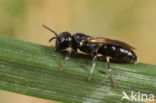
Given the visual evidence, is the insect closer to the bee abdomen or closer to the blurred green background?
the bee abdomen

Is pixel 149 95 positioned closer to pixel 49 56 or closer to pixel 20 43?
pixel 49 56

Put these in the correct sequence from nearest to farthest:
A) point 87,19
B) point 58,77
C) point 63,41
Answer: point 58,77 → point 63,41 → point 87,19

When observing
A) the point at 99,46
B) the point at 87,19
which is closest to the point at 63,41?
the point at 99,46

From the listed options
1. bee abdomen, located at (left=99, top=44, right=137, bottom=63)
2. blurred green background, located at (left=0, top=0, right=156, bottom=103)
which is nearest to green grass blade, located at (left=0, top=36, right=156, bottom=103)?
bee abdomen, located at (left=99, top=44, right=137, bottom=63)

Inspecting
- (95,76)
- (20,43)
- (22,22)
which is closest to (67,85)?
(95,76)

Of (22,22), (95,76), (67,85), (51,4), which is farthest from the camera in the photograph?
(51,4)

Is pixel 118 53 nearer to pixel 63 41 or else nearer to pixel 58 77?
pixel 63 41

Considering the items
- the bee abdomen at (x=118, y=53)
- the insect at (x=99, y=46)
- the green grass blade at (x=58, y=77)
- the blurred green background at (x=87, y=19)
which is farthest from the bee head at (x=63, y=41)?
the blurred green background at (x=87, y=19)
